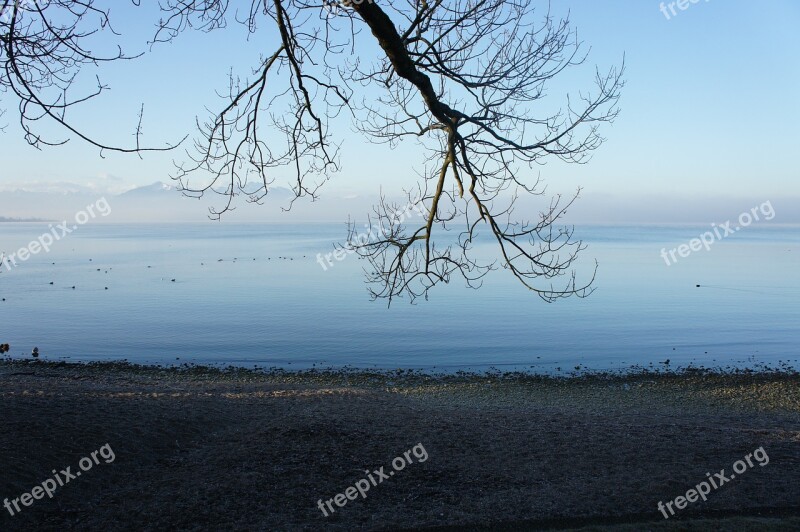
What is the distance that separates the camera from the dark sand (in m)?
6.57

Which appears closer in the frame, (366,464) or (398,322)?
(366,464)

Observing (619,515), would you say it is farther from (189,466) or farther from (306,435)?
(189,466)

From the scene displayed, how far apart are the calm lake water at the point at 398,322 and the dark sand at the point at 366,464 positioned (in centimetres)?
957

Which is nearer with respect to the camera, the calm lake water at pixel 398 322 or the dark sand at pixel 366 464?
the dark sand at pixel 366 464

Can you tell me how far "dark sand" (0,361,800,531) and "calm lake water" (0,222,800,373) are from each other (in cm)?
957

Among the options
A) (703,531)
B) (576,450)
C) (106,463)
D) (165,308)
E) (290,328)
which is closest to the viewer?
(703,531)

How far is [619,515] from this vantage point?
666cm

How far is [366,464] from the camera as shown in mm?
8047

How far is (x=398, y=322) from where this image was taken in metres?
29.9

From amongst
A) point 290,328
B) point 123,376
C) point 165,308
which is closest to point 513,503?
point 123,376

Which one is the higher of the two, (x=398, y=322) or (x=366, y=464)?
(x=398, y=322)

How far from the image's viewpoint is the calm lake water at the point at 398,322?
22.2m

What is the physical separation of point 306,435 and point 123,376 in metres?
11.4

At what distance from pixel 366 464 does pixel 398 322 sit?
21863 millimetres
